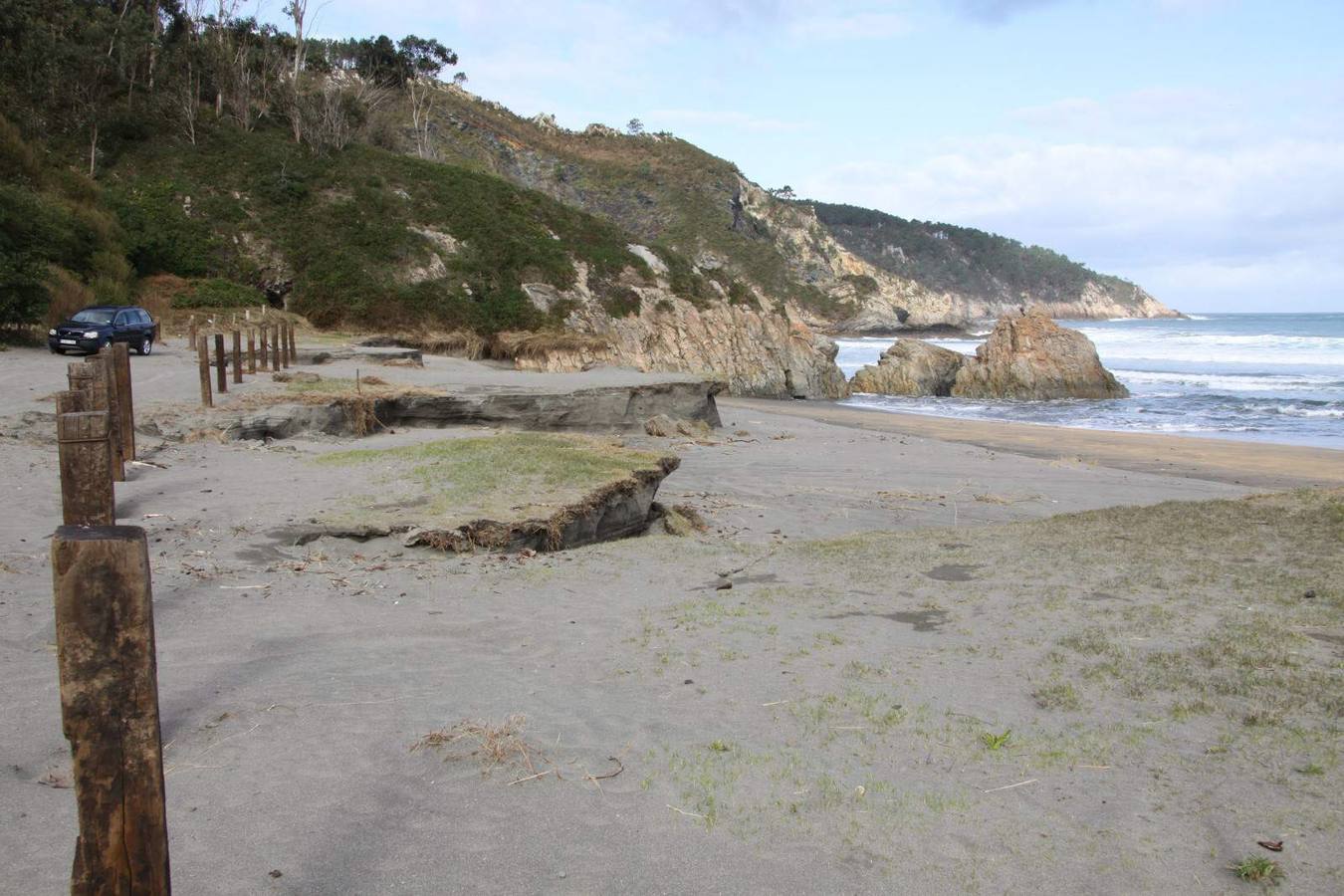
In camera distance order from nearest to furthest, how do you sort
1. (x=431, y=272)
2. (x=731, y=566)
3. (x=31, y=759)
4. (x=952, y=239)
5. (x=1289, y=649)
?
(x=31, y=759) < (x=1289, y=649) < (x=731, y=566) < (x=431, y=272) < (x=952, y=239)

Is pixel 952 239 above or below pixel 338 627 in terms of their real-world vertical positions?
above

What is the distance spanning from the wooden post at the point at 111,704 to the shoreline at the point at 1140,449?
59.5 feet

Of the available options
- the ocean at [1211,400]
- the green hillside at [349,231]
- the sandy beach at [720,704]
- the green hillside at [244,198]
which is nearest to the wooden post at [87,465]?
the sandy beach at [720,704]

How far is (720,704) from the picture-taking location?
17.0 feet

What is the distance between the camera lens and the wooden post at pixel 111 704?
2.36m

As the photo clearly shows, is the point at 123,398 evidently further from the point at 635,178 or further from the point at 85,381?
the point at 635,178

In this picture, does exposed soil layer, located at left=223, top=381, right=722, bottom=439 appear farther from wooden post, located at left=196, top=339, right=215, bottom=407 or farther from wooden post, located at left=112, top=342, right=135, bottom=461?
wooden post, located at left=112, top=342, right=135, bottom=461

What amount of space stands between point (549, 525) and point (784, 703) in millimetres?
4100

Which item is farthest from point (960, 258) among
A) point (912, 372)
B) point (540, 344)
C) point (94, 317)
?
point (94, 317)

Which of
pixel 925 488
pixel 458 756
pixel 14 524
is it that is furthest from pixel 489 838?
pixel 925 488

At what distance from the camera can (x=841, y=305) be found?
95.0m

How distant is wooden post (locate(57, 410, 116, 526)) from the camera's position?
11.0 ft

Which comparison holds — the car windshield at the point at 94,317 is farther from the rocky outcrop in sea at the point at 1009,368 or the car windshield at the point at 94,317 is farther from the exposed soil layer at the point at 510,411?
the rocky outcrop in sea at the point at 1009,368

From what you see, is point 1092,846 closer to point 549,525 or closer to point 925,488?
point 549,525
